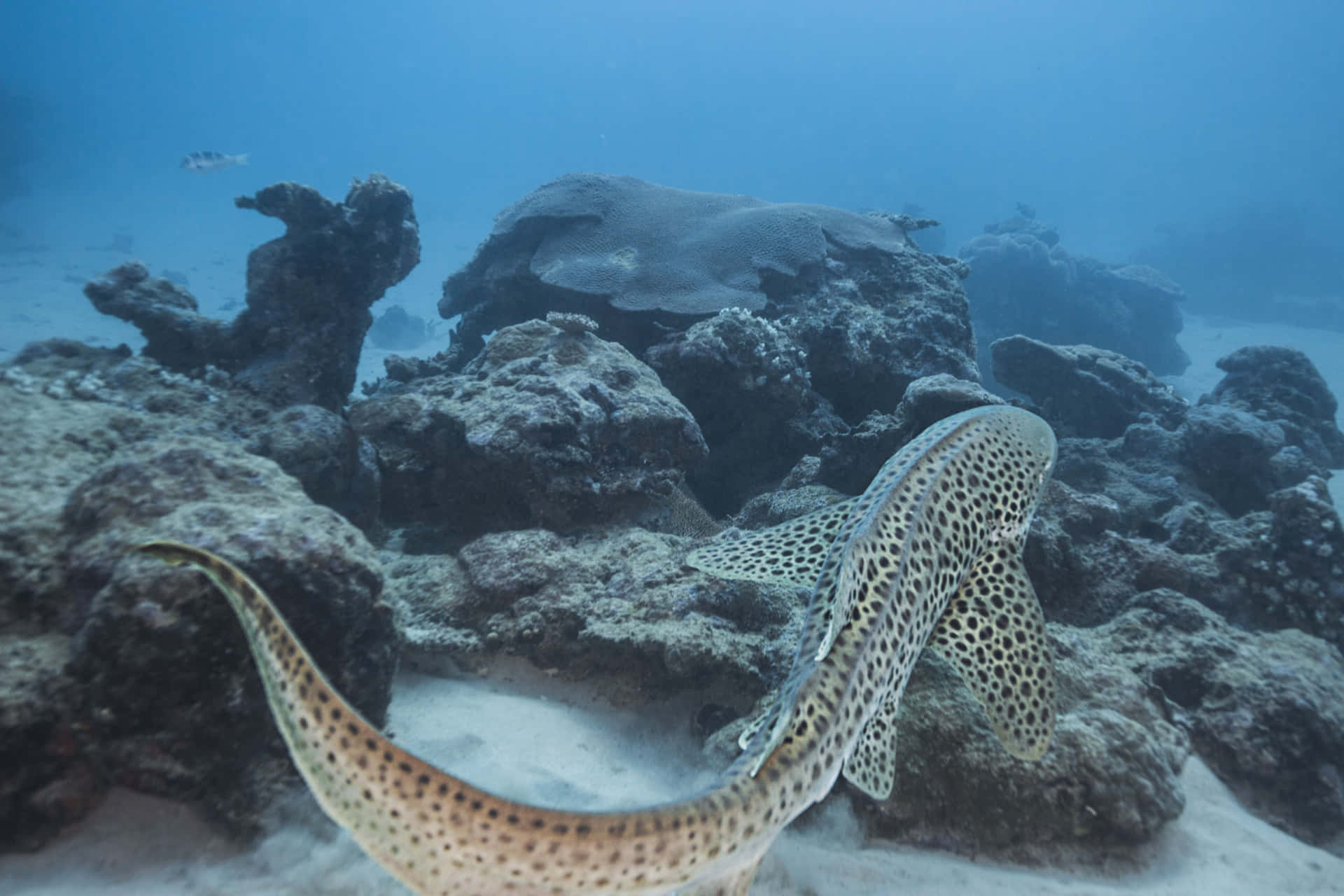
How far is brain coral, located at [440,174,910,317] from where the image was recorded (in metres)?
9.10

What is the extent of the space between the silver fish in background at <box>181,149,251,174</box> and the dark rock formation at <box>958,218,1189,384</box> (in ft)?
86.3

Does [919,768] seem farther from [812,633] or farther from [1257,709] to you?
[1257,709]

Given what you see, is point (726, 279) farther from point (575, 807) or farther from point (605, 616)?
point (575, 807)

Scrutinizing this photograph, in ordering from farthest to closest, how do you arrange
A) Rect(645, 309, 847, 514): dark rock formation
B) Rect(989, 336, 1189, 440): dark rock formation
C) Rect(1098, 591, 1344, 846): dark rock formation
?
Rect(989, 336, 1189, 440): dark rock formation → Rect(645, 309, 847, 514): dark rock formation → Rect(1098, 591, 1344, 846): dark rock formation

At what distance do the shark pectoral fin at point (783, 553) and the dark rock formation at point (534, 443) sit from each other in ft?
7.64

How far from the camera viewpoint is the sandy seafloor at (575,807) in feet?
7.62

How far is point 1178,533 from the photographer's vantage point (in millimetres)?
6172

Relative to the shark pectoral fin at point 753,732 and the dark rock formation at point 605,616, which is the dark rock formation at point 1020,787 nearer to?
the dark rock formation at point 605,616

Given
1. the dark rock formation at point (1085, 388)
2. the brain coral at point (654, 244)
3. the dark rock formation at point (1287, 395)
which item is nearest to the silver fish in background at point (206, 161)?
the brain coral at point (654, 244)

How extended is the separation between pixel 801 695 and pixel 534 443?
A: 12.4ft

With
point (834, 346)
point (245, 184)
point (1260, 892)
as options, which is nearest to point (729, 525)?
point (834, 346)

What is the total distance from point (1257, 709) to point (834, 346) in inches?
219

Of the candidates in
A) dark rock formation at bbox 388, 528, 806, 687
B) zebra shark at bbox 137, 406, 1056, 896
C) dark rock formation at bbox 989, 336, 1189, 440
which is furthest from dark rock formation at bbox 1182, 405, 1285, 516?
dark rock formation at bbox 388, 528, 806, 687

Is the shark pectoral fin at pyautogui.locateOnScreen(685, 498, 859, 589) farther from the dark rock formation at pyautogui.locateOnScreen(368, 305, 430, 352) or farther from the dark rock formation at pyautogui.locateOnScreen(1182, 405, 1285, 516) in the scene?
the dark rock formation at pyautogui.locateOnScreen(368, 305, 430, 352)
